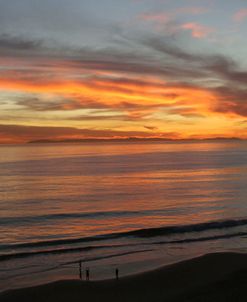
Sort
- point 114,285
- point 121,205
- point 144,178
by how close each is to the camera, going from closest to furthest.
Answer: point 114,285
point 121,205
point 144,178

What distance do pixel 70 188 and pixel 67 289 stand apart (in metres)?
39.9

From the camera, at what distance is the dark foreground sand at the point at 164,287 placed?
15543 millimetres

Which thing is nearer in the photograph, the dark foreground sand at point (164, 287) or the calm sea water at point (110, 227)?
the dark foreground sand at point (164, 287)

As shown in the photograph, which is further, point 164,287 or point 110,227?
point 110,227

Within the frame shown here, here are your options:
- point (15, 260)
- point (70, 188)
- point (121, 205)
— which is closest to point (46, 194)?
point (70, 188)

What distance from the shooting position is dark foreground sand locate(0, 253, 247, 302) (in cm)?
1554

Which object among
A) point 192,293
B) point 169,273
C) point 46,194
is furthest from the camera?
point 46,194

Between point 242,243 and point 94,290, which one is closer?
point 94,290

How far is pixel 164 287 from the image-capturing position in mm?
17172

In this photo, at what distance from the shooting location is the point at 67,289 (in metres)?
16.5

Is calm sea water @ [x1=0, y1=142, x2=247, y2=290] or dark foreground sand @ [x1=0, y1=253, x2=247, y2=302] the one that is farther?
calm sea water @ [x1=0, y1=142, x2=247, y2=290]

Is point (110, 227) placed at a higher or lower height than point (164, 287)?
higher

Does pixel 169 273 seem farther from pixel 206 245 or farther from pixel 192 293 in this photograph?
pixel 206 245

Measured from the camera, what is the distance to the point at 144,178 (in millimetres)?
69625
